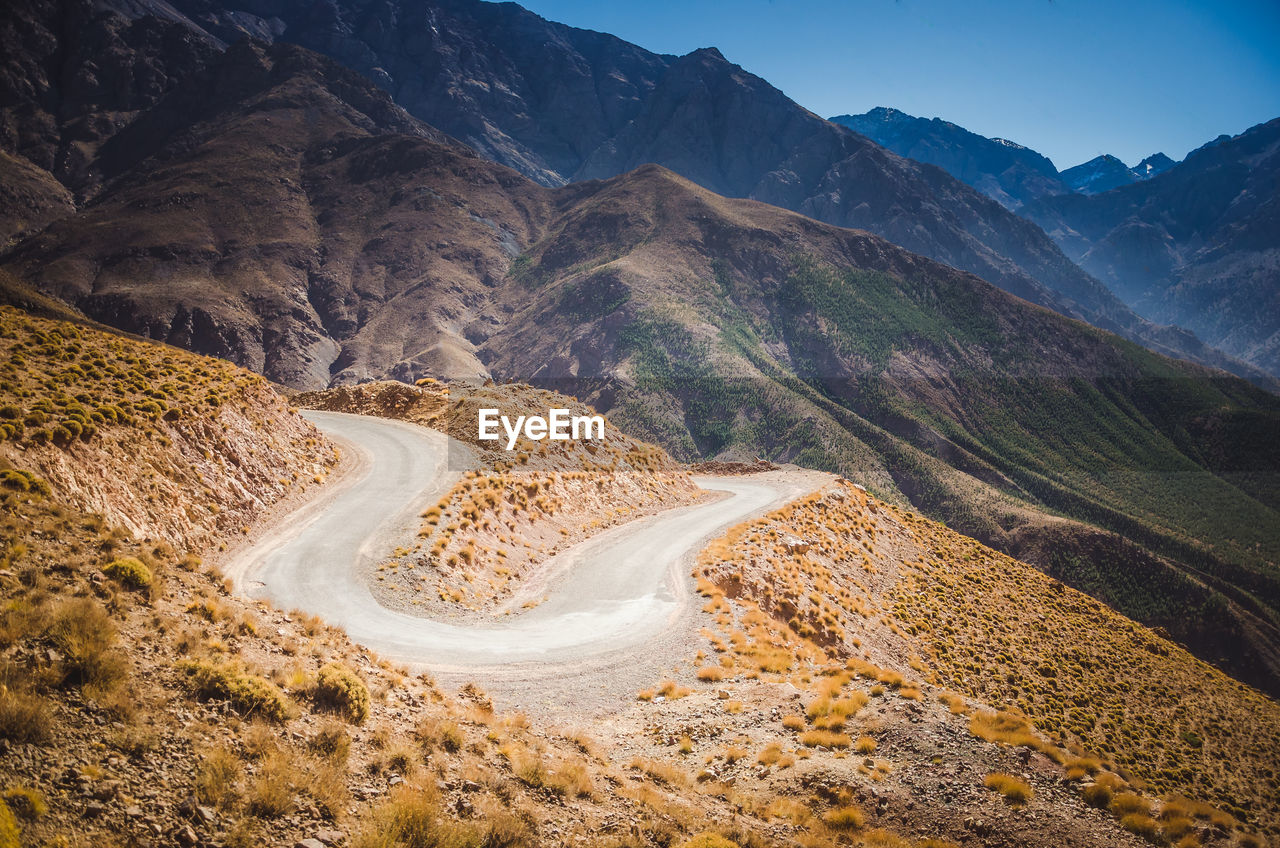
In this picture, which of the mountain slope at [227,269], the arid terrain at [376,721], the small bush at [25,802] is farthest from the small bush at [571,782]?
the mountain slope at [227,269]

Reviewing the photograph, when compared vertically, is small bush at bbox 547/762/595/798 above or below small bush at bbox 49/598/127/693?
below

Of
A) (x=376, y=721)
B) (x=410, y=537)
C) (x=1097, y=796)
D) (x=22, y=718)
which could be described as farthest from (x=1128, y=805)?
(x=410, y=537)

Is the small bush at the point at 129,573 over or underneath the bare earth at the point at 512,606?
over

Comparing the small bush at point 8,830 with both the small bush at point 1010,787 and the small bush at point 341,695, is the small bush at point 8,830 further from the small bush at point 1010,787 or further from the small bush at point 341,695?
the small bush at point 1010,787

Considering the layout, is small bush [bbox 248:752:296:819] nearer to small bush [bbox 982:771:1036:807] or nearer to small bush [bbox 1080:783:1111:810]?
small bush [bbox 982:771:1036:807]

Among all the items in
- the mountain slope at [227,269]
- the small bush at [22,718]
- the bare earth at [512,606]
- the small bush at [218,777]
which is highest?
the mountain slope at [227,269]

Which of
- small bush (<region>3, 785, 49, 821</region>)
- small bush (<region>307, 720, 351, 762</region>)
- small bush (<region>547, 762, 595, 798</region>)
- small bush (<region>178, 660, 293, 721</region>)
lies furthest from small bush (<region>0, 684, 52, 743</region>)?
small bush (<region>547, 762, 595, 798</region>)

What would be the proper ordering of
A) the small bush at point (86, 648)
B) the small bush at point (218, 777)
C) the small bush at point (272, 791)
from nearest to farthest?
the small bush at point (218, 777)
the small bush at point (272, 791)
the small bush at point (86, 648)
